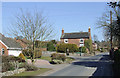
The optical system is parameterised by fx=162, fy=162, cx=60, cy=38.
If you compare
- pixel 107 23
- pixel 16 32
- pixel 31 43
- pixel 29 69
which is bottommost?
pixel 29 69

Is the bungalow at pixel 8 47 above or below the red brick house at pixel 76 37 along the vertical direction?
below

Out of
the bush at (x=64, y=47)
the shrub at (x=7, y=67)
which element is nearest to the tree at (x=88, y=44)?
the bush at (x=64, y=47)

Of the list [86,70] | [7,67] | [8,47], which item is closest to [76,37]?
[8,47]

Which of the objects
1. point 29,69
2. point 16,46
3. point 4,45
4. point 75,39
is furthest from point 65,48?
point 29,69

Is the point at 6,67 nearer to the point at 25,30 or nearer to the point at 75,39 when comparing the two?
the point at 25,30

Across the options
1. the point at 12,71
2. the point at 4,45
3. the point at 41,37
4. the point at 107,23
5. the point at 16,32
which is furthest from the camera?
the point at 4,45

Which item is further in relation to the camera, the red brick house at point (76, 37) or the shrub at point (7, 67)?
the red brick house at point (76, 37)

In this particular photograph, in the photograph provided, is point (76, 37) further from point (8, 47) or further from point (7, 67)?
point (7, 67)

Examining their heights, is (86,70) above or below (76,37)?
below

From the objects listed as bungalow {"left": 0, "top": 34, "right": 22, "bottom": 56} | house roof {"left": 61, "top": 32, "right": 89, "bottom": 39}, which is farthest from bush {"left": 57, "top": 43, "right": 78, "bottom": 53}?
bungalow {"left": 0, "top": 34, "right": 22, "bottom": 56}

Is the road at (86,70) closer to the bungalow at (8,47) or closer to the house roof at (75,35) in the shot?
the bungalow at (8,47)

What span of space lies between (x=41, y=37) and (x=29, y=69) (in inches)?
148

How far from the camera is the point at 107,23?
27.4 meters

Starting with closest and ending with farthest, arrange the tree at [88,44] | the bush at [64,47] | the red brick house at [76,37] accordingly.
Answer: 1. the bush at [64,47]
2. the tree at [88,44]
3. the red brick house at [76,37]
